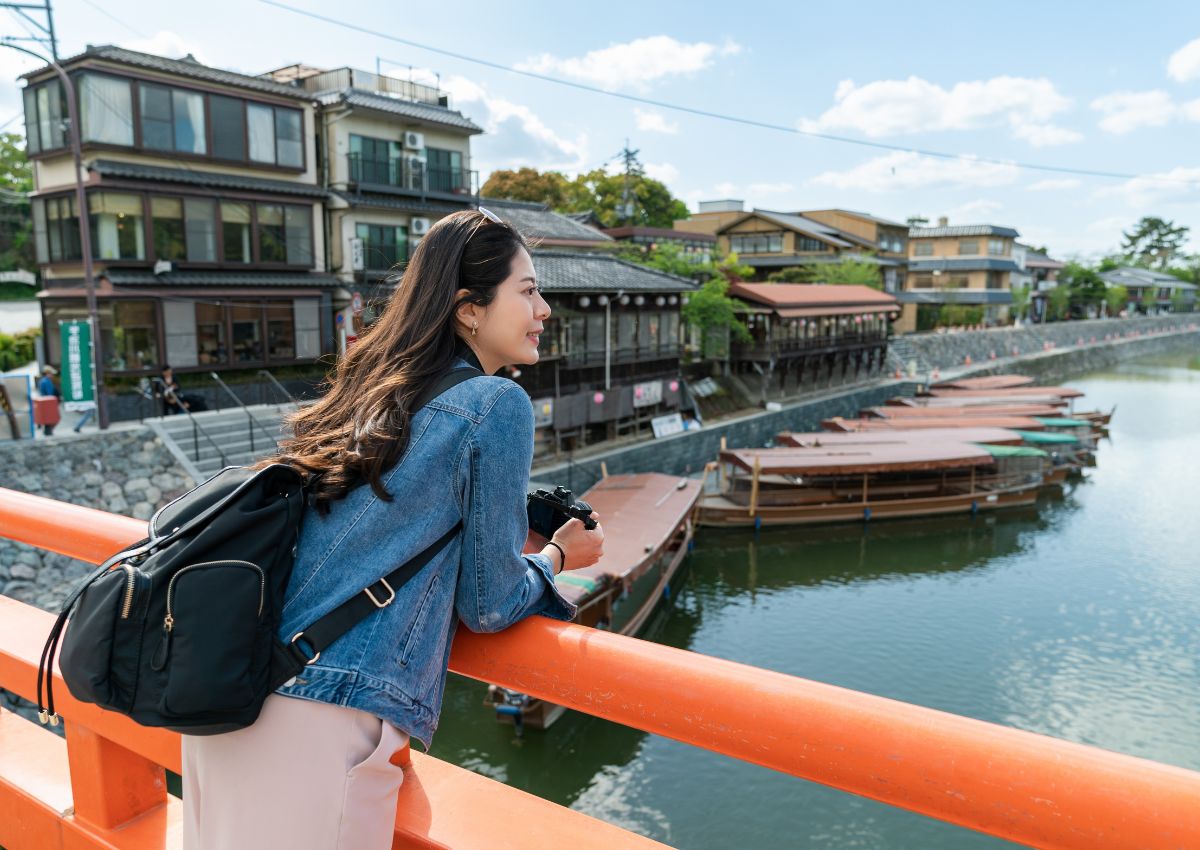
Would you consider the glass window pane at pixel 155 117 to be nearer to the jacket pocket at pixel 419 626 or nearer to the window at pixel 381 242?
the window at pixel 381 242

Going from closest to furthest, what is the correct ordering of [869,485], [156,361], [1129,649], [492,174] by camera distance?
[1129,649]
[156,361]
[869,485]
[492,174]

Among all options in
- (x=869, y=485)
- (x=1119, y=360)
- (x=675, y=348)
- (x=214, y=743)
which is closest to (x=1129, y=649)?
(x=869, y=485)

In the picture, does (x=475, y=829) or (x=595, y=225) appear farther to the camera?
(x=595, y=225)

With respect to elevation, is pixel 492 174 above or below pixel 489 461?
above

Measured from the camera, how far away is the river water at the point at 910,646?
9781 mm

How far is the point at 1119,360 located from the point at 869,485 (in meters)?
52.8

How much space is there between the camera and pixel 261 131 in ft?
62.3

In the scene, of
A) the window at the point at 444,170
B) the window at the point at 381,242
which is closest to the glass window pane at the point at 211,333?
the window at the point at 381,242

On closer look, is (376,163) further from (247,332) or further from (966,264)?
(966,264)

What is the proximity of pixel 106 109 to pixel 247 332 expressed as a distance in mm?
5024

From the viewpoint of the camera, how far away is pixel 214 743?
120cm

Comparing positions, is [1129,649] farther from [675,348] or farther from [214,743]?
[214,743]

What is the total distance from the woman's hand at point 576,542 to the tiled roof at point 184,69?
1868 centimetres

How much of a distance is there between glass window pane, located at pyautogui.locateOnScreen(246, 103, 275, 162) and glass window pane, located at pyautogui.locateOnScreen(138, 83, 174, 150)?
6.05ft
